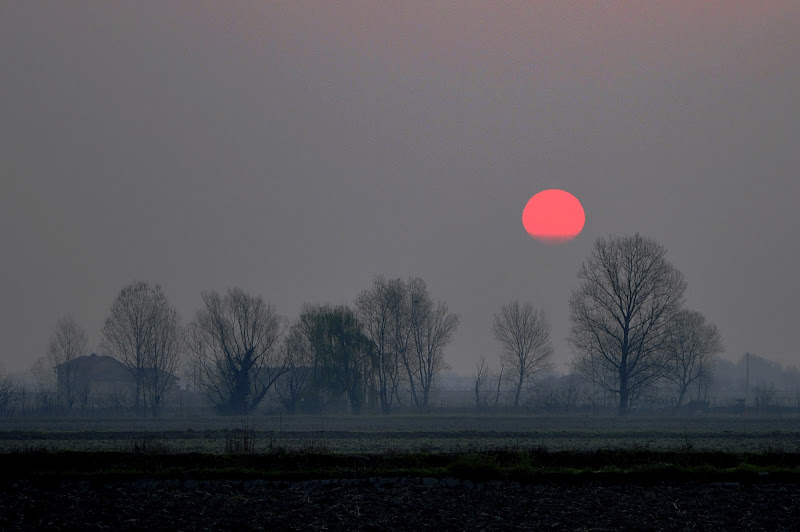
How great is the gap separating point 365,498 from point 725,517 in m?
8.85

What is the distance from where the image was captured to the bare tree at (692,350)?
336 feet

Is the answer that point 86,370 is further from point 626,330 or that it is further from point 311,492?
point 311,492

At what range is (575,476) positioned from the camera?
2439 cm

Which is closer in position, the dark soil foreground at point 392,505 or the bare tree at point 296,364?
the dark soil foreground at point 392,505

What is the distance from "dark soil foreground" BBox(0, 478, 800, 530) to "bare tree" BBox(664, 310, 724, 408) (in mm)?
79484

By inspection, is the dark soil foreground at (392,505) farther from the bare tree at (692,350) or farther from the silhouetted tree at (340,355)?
the bare tree at (692,350)

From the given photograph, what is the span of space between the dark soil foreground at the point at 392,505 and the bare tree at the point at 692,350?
7948cm

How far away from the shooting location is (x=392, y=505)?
2117 centimetres

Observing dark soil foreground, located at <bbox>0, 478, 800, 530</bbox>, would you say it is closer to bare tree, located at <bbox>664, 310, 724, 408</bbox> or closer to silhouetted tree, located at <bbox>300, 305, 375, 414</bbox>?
silhouetted tree, located at <bbox>300, 305, 375, 414</bbox>

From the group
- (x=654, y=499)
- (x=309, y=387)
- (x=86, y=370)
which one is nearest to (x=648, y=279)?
(x=309, y=387)

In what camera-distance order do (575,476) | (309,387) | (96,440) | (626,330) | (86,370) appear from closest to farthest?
(575,476) → (96,440) → (626,330) → (309,387) → (86,370)

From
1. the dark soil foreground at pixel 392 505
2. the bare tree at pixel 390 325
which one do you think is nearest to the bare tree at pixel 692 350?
the bare tree at pixel 390 325

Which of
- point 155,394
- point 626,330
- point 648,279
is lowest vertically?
point 155,394

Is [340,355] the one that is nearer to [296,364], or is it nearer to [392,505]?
[296,364]
